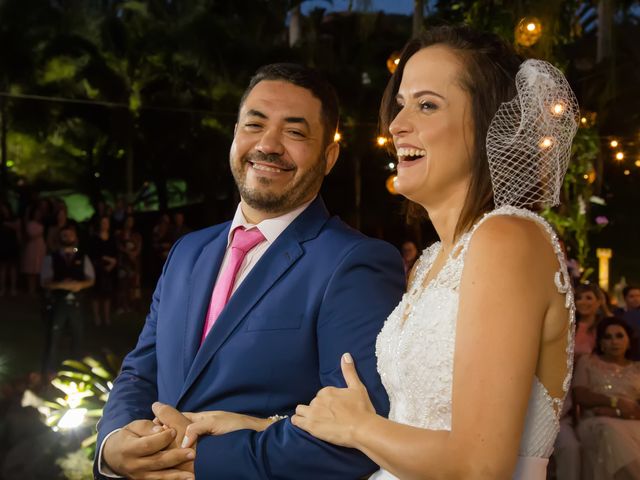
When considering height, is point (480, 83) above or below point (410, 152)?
above

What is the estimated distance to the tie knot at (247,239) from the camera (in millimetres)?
2570

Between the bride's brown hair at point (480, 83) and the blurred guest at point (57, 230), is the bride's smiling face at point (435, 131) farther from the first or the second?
the blurred guest at point (57, 230)

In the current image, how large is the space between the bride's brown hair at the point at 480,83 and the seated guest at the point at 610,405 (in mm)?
4198

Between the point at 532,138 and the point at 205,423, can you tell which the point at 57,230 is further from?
the point at 532,138

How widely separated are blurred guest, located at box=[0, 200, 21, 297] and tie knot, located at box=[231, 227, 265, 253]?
1041 centimetres

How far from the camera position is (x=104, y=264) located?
38.7 ft

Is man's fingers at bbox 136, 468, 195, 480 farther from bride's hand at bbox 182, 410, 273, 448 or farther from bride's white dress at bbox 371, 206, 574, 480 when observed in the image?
bride's white dress at bbox 371, 206, 574, 480

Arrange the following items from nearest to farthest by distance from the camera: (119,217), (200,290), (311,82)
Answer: (200,290)
(311,82)
(119,217)

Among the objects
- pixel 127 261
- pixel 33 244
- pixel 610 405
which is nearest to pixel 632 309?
pixel 610 405

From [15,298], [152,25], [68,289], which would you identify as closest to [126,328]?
[15,298]

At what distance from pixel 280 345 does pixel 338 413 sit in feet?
1.20

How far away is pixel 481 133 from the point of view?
6.42ft

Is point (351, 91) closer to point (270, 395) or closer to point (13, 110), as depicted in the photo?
point (13, 110)

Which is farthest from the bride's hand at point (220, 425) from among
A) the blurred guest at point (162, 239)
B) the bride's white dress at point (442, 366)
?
the blurred guest at point (162, 239)
